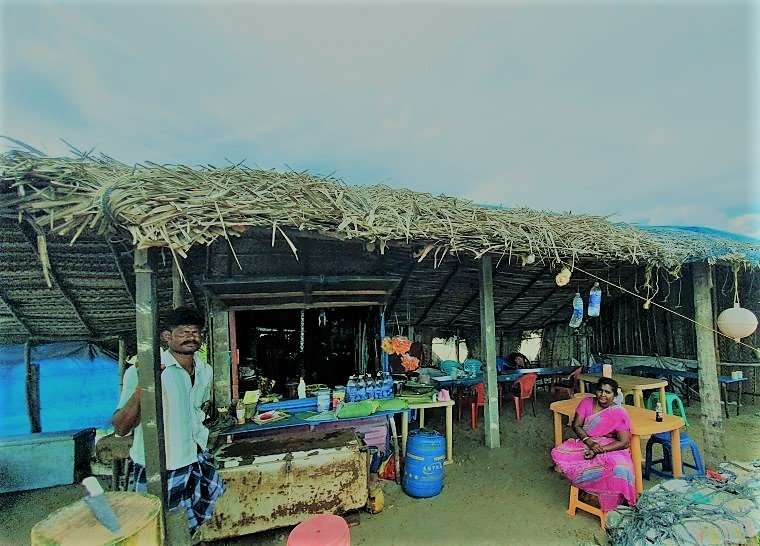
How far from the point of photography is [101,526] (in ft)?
6.94

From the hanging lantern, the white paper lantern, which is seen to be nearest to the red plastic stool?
the hanging lantern

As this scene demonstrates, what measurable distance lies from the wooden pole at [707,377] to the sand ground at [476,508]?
0.78 metres

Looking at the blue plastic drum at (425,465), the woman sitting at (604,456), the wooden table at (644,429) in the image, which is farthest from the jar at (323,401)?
the wooden table at (644,429)

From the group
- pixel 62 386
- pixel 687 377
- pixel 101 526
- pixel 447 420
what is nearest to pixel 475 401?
pixel 447 420

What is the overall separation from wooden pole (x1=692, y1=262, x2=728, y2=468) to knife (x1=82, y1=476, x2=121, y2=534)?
22.5 ft

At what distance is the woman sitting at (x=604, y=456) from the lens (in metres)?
4.05

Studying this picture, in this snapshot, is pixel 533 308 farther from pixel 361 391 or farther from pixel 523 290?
pixel 361 391

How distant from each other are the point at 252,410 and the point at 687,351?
32.9ft

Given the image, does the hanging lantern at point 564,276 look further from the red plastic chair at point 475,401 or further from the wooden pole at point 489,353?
the red plastic chair at point 475,401

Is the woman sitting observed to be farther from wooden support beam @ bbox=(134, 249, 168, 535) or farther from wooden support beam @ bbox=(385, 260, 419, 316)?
wooden support beam @ bbox=(134, 249, 168, 535)

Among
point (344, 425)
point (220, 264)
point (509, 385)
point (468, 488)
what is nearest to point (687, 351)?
point (509, 385)

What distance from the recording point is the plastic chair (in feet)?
29.6

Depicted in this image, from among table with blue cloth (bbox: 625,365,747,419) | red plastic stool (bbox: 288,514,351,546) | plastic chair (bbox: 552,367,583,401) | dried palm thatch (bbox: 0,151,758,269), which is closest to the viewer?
red plastic stool (bbox: 288,514,351,546)

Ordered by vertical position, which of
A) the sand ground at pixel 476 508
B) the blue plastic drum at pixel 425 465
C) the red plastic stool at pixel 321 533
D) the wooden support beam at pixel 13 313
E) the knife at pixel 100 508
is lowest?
the sand ground at pixel 476 508
